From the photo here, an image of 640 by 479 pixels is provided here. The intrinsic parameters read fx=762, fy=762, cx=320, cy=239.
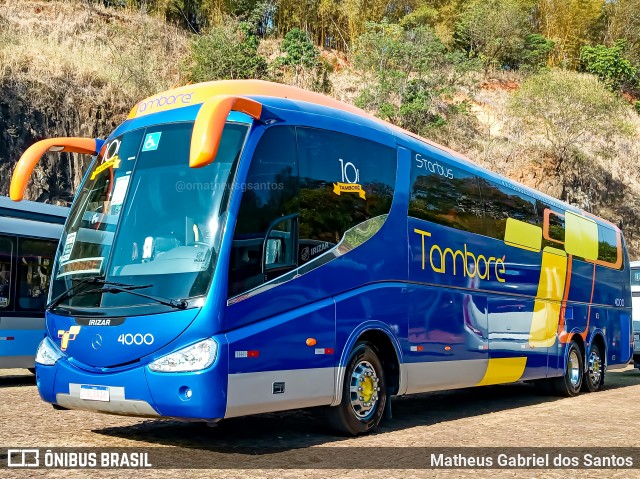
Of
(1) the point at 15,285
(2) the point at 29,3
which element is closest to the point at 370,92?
(2) the point at 29,3

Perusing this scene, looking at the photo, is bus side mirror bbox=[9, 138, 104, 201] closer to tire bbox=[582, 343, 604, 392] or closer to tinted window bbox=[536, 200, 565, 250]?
tinted window bbox=[536, 200, 565, 250]

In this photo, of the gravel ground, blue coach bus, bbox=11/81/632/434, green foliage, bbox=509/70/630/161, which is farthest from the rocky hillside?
blue coach bus, bbox=11/81/632/434

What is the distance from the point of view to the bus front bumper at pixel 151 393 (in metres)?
6.66

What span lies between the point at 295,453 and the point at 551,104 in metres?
33.5

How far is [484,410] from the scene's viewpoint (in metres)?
11.9

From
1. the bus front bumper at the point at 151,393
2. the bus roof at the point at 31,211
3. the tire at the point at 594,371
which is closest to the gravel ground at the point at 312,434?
the bus front bumper at the point at 151,393

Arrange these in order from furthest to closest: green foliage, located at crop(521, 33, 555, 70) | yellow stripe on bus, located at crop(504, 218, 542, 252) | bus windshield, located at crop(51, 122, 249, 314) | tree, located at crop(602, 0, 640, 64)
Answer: tree, located at crop(602, 0, 640, 64), green foliage, located at crop(521, 33, 555, 70), yellow stripe on bus, located at crop(504, 218, 542, 252), bus windshield, located at crop(51, 122, 249, 314)

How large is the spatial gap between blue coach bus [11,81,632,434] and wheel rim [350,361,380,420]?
2 cm

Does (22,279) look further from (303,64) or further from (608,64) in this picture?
(608,64)

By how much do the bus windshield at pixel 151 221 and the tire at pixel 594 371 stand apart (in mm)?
10492

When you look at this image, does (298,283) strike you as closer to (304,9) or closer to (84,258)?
(84,258)

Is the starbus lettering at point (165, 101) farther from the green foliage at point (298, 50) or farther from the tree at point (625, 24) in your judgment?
the tree at point (625, 24)

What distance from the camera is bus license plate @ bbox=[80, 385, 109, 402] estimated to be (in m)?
7.02

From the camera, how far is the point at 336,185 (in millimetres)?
8430
